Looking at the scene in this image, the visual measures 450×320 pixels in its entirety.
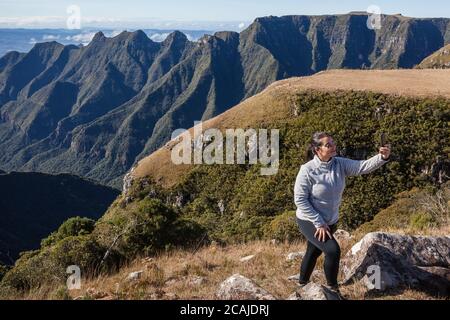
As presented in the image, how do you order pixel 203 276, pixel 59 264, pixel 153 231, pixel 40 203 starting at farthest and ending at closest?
pixel 40 203 → pixel 153 231 → pixel 59 264 → pixel 203 276

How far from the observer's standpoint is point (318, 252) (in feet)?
24.3

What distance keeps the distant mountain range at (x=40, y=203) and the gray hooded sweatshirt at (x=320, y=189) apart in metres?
119

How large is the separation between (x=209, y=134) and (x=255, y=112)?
10.3 meters

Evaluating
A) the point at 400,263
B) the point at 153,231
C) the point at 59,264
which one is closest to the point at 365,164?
the point at 400,263

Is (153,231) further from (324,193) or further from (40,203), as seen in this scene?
(40,203)

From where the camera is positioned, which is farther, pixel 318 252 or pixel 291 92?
pixel 291 92

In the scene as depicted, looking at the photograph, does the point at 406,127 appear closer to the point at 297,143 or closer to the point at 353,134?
the point at 353,134

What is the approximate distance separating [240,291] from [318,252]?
1.41 m

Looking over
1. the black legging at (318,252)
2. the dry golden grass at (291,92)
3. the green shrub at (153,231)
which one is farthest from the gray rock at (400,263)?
the dry golden grass at (291,92)

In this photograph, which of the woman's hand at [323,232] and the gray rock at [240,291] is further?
the gray rock at [240,291]

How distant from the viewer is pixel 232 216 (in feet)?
227

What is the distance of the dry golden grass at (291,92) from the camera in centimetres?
7654

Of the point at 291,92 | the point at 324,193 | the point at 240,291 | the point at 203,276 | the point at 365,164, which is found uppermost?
the point at 365,164

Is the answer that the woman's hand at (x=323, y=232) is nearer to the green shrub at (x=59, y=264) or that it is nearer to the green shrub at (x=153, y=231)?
the green shrub at (x=59, y=264)
